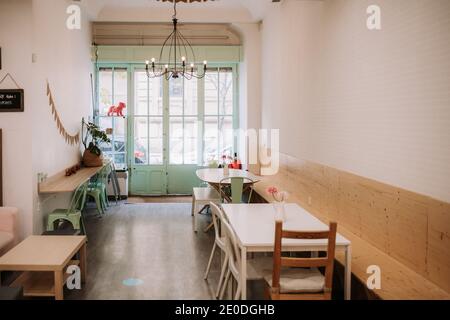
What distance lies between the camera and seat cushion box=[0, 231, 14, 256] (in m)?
5.15

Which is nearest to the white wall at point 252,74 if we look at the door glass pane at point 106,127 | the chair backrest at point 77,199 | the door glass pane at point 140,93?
the door glass pane at point 140,93

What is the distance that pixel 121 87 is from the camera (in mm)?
10312

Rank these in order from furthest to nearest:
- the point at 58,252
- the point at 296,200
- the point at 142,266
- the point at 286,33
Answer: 1. the point at 286,33
2. the point at 296,200
3. the point at 142,266
4. the point at 58,252

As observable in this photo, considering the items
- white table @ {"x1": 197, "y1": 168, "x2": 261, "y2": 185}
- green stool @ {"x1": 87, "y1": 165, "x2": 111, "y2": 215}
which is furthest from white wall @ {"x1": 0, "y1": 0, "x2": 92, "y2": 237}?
white table @ {"x1": 197, "y1": 168, "x2": 261, "y2": 185}

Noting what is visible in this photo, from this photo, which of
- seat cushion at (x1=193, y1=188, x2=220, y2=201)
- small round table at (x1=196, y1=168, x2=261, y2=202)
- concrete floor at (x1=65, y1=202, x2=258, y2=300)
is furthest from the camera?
seat cushion at (x1=193, y1=188, x2=220, y2=201)

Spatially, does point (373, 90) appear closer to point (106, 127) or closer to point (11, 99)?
point (11, 99)

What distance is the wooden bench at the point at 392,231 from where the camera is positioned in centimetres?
340

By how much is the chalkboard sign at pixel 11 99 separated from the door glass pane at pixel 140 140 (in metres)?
4.76

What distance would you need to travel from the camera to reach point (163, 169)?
415 inches

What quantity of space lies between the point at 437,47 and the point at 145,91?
7713 mm

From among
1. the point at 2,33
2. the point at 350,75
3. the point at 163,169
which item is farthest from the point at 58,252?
the point at 163,169

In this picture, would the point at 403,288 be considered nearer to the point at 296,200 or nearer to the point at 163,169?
the point at 296,200

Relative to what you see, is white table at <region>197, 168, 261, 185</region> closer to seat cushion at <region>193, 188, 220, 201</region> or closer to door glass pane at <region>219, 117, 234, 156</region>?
seat cushion at <region>193, 188, 220, 201</region>

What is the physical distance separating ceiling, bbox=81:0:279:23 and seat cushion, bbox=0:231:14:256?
207 inches
